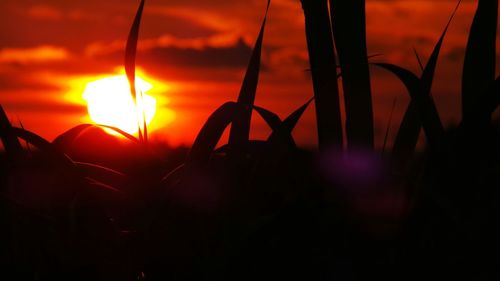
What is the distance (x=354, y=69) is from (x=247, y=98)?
0.74 feet

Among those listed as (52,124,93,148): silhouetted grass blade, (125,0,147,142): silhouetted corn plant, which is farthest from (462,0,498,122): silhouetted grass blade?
(52,124,93,148): silhouetted grass blade

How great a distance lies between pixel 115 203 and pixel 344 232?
0.50m

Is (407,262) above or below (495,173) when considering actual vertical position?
below

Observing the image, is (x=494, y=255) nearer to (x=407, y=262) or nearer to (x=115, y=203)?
(x=407, y=262)

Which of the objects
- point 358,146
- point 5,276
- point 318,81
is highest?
point 318,81

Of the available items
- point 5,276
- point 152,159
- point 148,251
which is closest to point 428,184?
point 148,251

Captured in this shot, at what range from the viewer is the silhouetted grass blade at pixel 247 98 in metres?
1.29

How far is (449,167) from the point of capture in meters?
1.11

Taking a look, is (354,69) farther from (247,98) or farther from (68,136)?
(68,136)

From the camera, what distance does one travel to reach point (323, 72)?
129 centimetres

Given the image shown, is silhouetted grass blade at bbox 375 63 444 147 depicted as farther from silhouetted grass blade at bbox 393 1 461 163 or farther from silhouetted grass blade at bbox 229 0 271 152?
silhouetted grass blade at bbox 229 0 271 152

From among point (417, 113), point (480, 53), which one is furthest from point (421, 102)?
point (480, 53)

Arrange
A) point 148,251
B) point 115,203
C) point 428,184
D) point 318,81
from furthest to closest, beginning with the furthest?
point 115,203
point 318,81
point 148,251
point 428,184

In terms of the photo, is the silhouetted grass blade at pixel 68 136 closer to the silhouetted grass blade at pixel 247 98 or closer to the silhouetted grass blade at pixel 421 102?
the silhouetted grass blade at pixel 247 98
